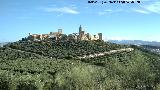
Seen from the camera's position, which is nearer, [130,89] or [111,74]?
[130,89]

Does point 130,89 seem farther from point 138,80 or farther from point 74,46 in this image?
point 74,46

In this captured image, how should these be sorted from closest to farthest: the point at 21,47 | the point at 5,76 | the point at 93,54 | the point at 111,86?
the point at 111,86 < the point at 5,76 < the point at 93,54 < the point at 21,47

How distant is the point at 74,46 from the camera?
567 feet

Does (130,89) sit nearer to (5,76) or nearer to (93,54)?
(5,76)

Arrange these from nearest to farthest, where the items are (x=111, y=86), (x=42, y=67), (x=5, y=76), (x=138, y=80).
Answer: (x=111, y=86) → (x=5, y=76) → (x=138, y=80) → (x=42, y=67)

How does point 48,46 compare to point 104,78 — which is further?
point 48,46

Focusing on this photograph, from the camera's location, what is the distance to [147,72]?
89062mm

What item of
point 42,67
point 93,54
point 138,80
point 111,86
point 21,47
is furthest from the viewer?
point 21,47

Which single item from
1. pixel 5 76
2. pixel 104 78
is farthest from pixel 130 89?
pixel 5 76

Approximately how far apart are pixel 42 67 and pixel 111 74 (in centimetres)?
2685

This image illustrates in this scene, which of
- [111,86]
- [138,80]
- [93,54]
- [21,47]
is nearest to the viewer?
[111,86]

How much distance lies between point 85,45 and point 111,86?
335 feet

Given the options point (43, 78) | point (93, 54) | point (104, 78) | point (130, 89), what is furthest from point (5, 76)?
point (93, 54)

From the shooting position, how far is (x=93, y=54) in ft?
494
